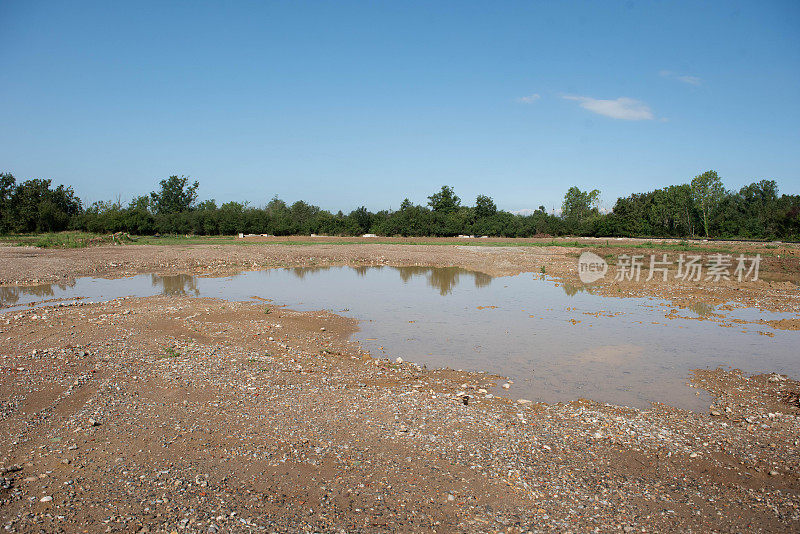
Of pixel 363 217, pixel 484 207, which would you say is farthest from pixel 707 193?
pixel 363 217

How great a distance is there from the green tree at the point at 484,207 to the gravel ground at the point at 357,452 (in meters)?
94.8

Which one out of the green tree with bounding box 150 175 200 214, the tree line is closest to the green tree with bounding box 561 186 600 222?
the tree line

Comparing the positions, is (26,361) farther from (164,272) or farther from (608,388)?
(164,272)

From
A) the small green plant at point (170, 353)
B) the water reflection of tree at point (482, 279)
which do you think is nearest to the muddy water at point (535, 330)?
the water reflection of tree at point (482, 279)

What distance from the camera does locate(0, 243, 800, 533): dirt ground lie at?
502 centimetres

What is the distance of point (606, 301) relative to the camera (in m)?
20.1

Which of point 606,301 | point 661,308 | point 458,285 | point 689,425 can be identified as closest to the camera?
point 689,425

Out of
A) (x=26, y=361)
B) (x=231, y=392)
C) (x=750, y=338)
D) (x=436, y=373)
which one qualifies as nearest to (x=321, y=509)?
(x=231, y=392)

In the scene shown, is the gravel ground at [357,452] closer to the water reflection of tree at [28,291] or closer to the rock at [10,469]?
the rock at [10,469]

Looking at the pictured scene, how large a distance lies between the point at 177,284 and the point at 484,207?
8598 centimetres

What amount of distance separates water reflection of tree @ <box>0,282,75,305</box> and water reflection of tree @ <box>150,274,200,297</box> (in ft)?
13.3

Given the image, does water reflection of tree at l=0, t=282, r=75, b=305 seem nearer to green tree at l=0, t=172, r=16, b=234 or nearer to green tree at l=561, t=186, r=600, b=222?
green tree at l=0, t=172, r=16, b=234

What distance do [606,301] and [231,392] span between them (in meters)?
16.9

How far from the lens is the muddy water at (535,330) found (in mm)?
10047
